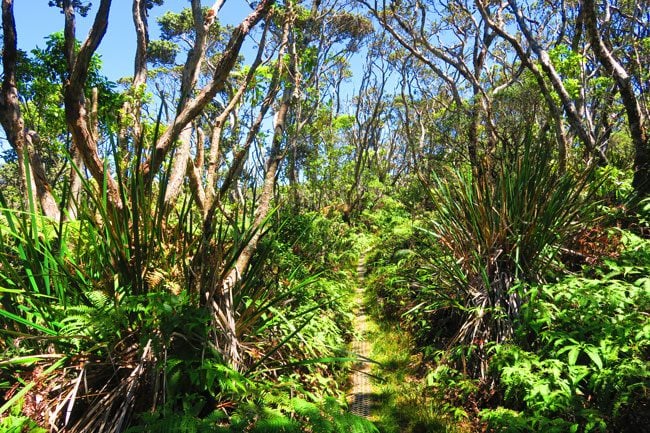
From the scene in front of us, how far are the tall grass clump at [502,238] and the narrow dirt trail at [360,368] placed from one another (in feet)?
2.61

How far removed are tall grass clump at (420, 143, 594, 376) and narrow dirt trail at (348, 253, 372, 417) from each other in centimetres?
80

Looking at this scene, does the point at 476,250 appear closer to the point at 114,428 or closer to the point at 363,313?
the point at 363,313

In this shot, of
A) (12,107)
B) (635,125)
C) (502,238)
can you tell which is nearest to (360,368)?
(502,238)

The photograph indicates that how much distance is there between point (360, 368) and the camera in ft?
12.1

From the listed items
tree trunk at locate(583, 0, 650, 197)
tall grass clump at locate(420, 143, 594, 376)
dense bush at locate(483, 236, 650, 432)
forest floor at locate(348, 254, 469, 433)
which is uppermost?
tree trunk at locate(583, 0, 650, 197)

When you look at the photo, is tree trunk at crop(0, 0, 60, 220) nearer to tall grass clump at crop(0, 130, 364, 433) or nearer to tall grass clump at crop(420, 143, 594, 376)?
tall grass clump at crop(0, 130, 364, 433)

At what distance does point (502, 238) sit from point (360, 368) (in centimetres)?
170

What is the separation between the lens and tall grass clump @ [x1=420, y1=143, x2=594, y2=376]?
3094mm

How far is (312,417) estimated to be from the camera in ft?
5.59

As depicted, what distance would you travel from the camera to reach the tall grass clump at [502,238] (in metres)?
3.09

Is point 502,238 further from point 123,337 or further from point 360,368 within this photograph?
point 123,337

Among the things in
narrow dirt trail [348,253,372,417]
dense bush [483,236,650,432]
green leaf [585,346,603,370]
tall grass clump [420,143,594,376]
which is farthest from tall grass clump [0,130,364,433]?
tall grass clump [420,143,594,376]

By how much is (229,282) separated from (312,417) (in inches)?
35.3

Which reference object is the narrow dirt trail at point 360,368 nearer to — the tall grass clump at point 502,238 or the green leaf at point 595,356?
the tall grass clump at point 502,238
